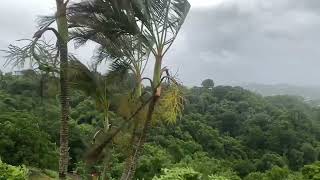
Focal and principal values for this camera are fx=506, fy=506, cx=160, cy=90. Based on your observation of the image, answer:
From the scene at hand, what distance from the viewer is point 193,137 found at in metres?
49.3

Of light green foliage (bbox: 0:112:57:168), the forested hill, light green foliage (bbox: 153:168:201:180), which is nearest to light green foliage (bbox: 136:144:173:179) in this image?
the forested hill

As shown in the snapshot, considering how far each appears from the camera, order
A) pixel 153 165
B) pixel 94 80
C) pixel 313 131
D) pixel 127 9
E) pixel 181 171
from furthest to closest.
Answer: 1. pixel 313 131
2. pixel 153 165
3. pixel 94 80
4. pixel 127 9
5. pixel 181 171

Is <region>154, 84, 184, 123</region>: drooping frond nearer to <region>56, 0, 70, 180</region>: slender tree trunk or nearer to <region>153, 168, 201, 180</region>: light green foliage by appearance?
<region>56, 0, 70, 180</region>: slender tree trunk

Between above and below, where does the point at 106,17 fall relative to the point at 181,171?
above

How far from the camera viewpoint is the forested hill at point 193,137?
25.4 metres

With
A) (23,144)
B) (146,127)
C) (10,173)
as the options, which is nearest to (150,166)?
(23,144)

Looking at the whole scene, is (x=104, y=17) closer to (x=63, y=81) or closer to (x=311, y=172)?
(x=63, y=81)

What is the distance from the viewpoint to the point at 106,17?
6938mm

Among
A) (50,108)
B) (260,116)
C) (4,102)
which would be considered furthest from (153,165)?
(260,116)

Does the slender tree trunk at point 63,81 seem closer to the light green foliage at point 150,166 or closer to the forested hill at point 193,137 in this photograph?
the forested hill at point 193,137

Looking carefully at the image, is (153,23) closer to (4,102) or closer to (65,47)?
(65,47)

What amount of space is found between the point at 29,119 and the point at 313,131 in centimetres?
4178

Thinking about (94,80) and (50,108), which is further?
(50,108)

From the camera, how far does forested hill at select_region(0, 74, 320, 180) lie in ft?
83.3
